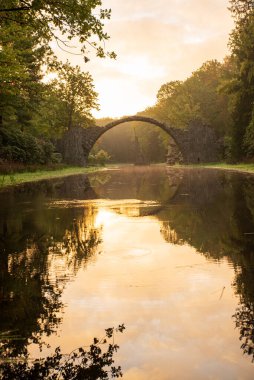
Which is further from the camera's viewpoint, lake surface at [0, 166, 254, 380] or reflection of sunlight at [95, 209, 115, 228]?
reflection of sunlight at [95, 209, 115, 228]

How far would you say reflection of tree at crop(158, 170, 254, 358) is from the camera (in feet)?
12.8

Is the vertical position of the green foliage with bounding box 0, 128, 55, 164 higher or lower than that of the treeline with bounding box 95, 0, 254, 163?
lower

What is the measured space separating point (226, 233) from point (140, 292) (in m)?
3.55

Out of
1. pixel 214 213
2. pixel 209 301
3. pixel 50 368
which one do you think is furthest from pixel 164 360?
pixel 214 213

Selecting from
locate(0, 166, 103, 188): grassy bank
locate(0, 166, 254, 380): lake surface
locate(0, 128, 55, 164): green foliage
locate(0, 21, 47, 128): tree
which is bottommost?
locate(0, 166, 254, 380): lake surface

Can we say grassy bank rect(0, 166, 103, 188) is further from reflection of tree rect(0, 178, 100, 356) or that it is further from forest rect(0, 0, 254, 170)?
reflection of tree rect(0, 178, 100, 356)

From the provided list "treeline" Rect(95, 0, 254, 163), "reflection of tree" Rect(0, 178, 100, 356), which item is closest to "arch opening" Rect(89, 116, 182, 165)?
"treeline" Rect(95, 0, 254, 163)

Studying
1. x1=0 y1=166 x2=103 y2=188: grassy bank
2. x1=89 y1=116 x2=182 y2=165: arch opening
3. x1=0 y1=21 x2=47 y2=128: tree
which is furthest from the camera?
x1=89 y1=116 x2=182 y2=165: arch opening

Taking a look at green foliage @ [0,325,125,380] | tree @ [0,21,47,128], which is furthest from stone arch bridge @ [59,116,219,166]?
green foliage @ [0,325,125,380]

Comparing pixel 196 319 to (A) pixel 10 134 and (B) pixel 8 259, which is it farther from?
(A) pixel 10 134

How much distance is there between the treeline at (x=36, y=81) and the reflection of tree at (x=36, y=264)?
569 centimetres

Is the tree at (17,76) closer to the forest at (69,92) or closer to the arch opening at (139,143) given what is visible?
the forest at (69,92)

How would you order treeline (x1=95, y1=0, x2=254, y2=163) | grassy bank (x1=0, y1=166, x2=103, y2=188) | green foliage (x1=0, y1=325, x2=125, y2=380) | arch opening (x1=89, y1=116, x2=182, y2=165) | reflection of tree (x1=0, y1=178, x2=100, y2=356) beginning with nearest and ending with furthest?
green foliage (x1=0, y1=325, x2=125, y2=380), reflection of tree (x1=0, y1=178, x2=100, y2=356), grassy bank (x1=0, y1=166, x2=103, y2=188), treeline (x1=95, y1=0, x2=254, y2=163), arch opening (x1=89, y1=116, x2=182, y2=165)

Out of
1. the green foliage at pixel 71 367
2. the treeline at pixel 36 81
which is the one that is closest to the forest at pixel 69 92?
the treeline at pixel 36 81
